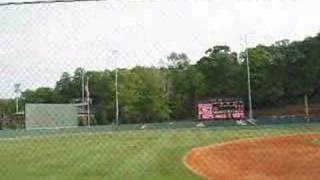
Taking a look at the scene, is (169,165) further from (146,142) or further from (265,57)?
(146,142)

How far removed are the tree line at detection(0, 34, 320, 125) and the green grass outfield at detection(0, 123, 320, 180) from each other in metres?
1.33

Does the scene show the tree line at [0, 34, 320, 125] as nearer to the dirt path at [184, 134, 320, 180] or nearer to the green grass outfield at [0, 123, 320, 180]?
the green grass outfield at [0, 123, 320, 180]

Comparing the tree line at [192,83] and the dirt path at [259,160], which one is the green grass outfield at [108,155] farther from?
the tree line at [192,83]

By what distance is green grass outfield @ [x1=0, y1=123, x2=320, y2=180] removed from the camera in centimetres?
1599

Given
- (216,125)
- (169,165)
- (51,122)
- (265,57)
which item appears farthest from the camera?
(216,125)

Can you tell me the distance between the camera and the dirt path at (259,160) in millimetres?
14734

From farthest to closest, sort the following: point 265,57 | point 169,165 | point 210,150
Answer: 1. point 210,150
2. point 265,57
3. point 169,165

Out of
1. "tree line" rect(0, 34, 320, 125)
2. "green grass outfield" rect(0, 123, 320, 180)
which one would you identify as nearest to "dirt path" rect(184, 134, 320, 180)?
"green grass outfield" rect(0, 123, 320, 180)

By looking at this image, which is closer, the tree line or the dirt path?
the tree line

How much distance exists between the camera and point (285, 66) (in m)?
20.7

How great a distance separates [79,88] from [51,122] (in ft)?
59.9

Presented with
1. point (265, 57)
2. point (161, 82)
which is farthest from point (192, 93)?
point (265, 57)

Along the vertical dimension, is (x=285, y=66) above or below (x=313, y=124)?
above

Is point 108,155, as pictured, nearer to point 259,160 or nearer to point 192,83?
point 259,160
